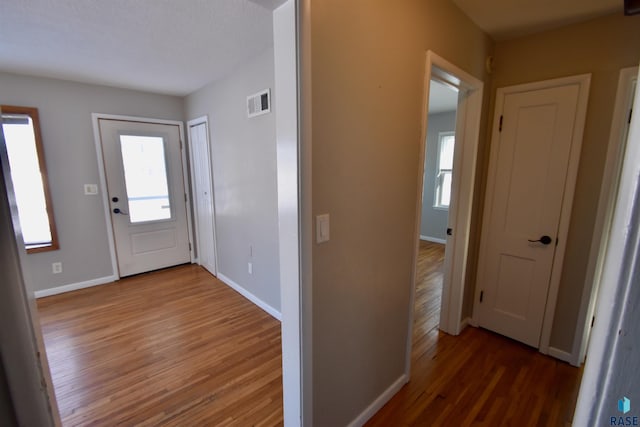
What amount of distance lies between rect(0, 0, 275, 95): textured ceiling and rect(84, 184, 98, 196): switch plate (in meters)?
1.18

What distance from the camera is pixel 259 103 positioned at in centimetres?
250

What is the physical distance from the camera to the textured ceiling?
169 cm

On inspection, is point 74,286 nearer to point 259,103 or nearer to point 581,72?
point 259,103

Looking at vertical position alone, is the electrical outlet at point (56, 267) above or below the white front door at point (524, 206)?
below

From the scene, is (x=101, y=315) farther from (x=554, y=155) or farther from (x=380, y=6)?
(x=554, y=155)

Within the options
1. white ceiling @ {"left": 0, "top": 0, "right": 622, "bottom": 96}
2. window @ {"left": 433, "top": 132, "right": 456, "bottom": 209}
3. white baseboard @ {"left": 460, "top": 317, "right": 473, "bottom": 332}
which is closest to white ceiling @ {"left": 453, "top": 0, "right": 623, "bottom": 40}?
white ceiling @ {"left": 0, "top": 0, "right": 622, "bottom": 96}

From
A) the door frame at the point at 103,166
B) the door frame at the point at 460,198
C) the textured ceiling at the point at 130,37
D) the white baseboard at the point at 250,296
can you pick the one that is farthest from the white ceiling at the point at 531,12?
the door frame at the point at 103,166

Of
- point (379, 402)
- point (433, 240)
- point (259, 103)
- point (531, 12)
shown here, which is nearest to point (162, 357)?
point (379, 402)

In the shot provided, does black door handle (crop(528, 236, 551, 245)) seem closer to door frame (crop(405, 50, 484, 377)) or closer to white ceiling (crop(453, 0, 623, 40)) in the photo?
door frame (crop(405, 50, 484, 377))

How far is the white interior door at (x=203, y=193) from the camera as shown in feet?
11.4

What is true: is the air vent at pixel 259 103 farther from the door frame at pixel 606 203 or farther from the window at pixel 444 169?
the window at pixel 444 169

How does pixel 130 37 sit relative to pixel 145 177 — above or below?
above

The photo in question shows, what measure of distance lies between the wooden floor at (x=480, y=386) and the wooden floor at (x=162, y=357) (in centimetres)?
85

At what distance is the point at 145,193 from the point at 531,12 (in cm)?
426
